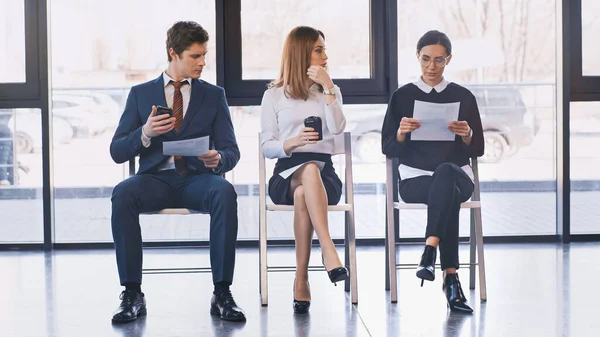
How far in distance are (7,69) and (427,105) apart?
2724 mm

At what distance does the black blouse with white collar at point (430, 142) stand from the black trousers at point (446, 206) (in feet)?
0.55

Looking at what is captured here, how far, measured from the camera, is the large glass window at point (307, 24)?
470cm

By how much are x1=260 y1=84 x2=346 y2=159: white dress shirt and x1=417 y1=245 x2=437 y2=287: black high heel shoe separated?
0.61 metres

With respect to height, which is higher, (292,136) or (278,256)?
(292,136)

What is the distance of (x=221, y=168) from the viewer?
10.6ft

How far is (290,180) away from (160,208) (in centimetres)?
53

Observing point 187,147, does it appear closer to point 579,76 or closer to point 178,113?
point 178,113

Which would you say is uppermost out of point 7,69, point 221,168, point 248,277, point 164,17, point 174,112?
point 164,17

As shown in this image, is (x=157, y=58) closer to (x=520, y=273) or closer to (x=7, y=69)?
(x=7, y=69)

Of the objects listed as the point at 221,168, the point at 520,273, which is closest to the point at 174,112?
the point at 221,168

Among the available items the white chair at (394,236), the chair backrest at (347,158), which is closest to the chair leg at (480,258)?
the white chair at (394,236)

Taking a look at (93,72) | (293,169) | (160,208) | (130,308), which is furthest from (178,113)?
(93,72)

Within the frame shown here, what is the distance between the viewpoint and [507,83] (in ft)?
15.8

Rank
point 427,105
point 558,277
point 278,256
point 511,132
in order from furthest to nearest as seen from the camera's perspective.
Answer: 1. point 511,132
2. point 278,256
3. point 558,277
4. point 427,105
